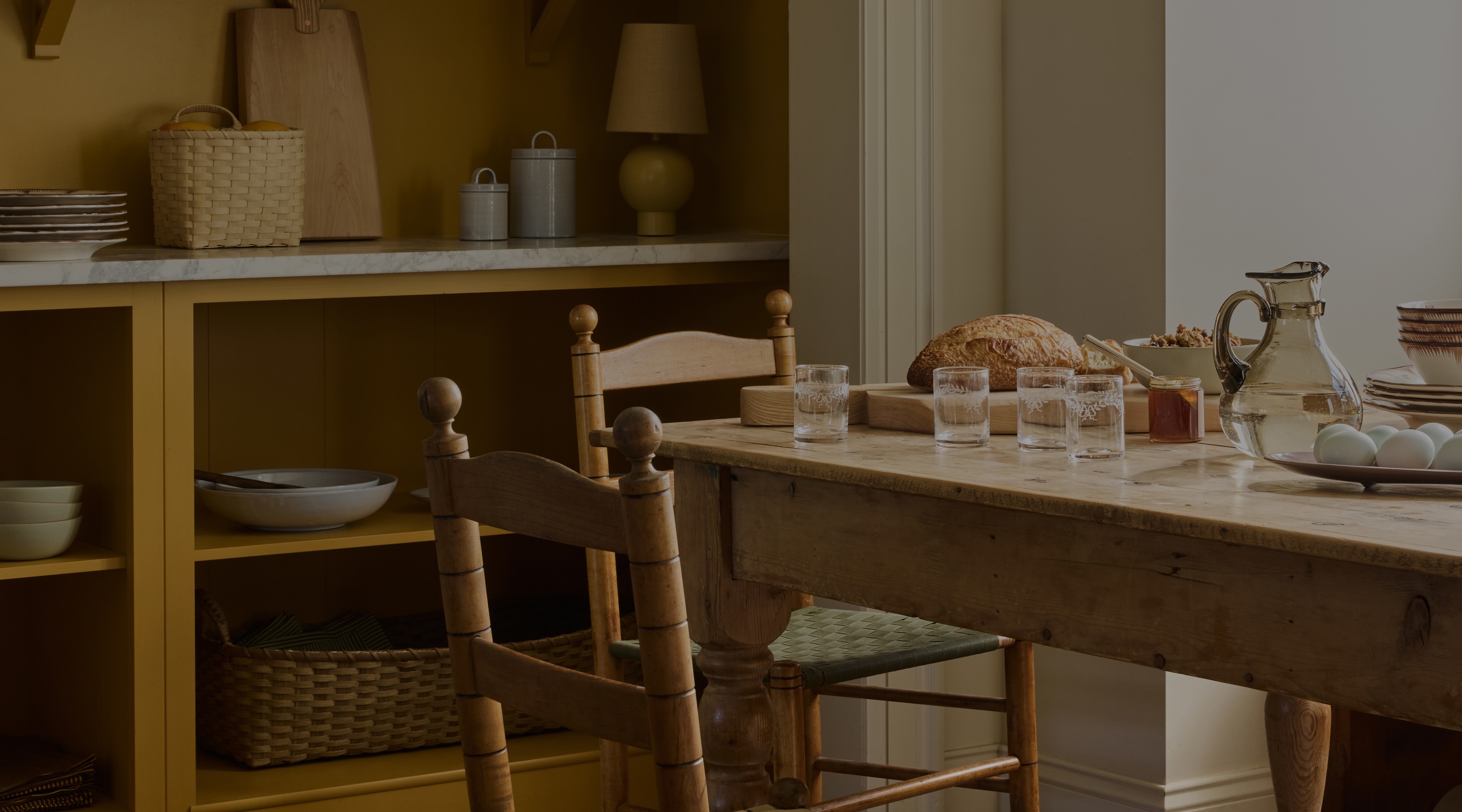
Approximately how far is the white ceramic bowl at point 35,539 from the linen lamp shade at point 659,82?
118 centimetres

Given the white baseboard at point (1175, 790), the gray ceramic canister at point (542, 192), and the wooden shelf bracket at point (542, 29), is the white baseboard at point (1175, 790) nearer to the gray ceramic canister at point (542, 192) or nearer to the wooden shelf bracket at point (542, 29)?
the gray ceramic canister at point (542, 192)

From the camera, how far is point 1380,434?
1296 mm

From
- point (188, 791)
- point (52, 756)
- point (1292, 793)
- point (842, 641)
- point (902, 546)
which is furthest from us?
point (52, 756)

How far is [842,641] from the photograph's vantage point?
1991mm

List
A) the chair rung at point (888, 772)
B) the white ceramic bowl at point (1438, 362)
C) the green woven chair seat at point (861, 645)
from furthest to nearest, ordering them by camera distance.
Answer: the chair rung at point (888, 772) < the green woven chair seat at point (861, 645) < the white ceramic bowl at point (1438, 362)

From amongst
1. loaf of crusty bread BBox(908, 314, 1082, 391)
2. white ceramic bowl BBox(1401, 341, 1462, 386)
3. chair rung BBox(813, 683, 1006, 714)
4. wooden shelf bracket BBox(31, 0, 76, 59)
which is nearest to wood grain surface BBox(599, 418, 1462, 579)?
loaf of crusty bread BBox(908, 314, 1082, 391)

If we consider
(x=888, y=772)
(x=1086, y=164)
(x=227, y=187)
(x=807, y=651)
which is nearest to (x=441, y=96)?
(x=227, y=187)

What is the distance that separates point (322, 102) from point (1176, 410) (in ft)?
5.82

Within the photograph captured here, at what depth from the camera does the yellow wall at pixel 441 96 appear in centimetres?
261

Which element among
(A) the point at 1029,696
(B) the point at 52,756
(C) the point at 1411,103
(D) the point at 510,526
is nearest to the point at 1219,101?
(C) the point at 1411,103

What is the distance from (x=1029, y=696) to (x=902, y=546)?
30.6 inches

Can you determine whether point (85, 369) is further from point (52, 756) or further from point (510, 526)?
point (510, 526)

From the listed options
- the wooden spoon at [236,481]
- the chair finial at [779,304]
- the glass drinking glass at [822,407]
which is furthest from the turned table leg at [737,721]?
the wooden spoon at [236,481]

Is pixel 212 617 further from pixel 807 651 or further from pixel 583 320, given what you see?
pixel 807 651
